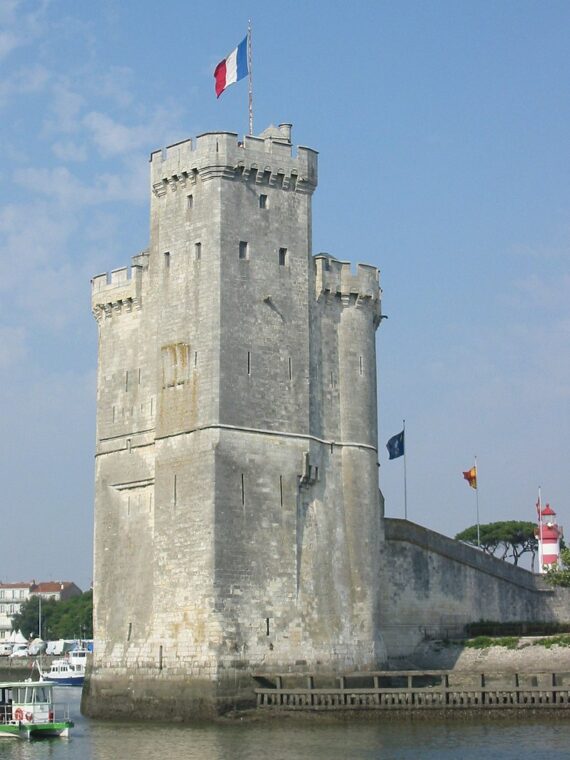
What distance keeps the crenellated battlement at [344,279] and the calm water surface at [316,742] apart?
13.1 metres

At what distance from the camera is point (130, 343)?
141 feet

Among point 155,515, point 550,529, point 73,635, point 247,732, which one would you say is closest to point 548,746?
point 247,732

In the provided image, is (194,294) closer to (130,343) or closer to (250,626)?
(130,343)

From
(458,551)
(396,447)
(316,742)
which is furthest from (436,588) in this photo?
(316,742)

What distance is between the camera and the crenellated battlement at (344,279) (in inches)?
1655

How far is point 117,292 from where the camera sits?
43469mm

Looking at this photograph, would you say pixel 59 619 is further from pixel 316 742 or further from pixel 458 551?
pixel 316 742

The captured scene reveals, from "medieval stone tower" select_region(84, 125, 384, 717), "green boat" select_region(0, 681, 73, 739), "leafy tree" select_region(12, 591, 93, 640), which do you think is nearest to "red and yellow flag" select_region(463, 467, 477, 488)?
"medieval stone tower" select_region(84, 125, 384, 717)

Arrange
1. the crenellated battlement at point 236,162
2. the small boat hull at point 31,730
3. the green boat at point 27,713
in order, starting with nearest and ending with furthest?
the small boat hull at point 31,730 → the green boat at point 27,713 → the crenellated battlement at point 236,162

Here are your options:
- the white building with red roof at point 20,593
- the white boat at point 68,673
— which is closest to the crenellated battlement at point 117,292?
the white boat at point 68,673

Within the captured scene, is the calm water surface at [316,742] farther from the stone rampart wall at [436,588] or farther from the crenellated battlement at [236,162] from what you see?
the crenellated battlement at [236,162]

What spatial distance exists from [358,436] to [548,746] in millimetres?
13174

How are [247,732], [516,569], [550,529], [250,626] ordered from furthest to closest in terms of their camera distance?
[550,529] → [516,569] → [250,626] → [247,732]

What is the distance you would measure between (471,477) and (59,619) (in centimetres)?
7467
